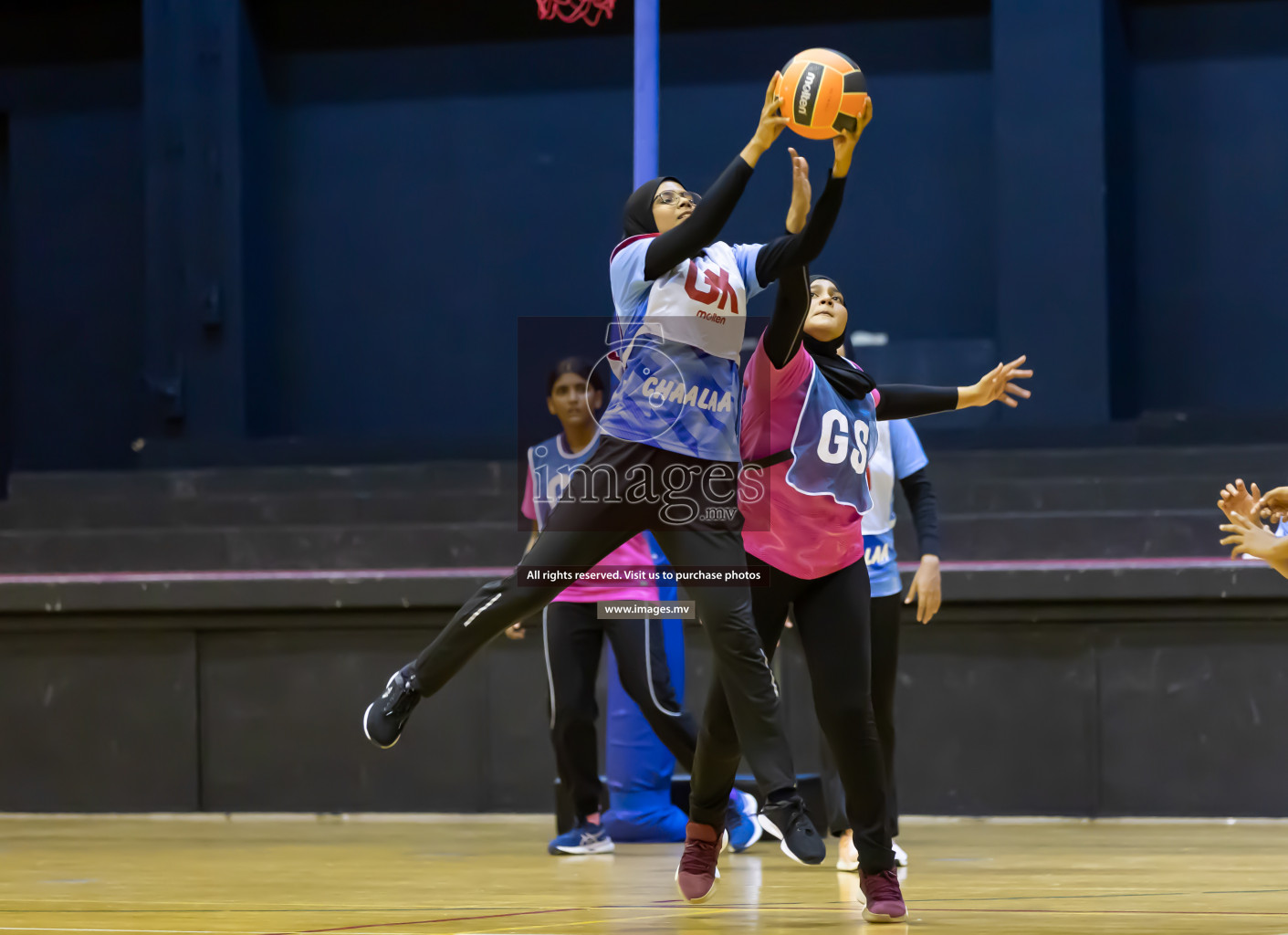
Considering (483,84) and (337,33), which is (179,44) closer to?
(337,33)

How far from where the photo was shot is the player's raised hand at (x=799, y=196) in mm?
3789

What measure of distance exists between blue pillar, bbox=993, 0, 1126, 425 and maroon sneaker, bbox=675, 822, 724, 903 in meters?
5.91

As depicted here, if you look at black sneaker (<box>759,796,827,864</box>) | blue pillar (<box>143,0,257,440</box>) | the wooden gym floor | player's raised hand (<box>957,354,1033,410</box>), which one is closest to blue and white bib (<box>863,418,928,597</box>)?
player's raised hand (<box>957,354,1033,410</box>)

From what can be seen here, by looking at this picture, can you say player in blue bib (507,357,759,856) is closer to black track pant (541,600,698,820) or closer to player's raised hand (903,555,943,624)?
black track pant (541,600,698,820)

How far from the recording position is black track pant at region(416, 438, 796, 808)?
12.7ft

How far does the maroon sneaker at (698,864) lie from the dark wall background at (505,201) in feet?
17.9

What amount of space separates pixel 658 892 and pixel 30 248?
879 centimetres

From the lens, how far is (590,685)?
5.58 metres

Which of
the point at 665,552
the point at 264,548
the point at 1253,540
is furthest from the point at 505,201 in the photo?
the point at 1253,540

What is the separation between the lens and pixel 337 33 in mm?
11117

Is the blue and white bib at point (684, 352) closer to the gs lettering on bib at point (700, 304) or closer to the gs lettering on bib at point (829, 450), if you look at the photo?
the gs lettering on bib at point (700, 304)

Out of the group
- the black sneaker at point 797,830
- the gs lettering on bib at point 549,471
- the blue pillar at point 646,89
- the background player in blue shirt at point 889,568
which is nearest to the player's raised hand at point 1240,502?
the black sneaker at point 797,830

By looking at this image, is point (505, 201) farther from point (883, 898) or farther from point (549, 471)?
point (883, 898)

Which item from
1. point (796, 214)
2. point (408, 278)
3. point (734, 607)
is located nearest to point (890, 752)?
point (734, 607)
